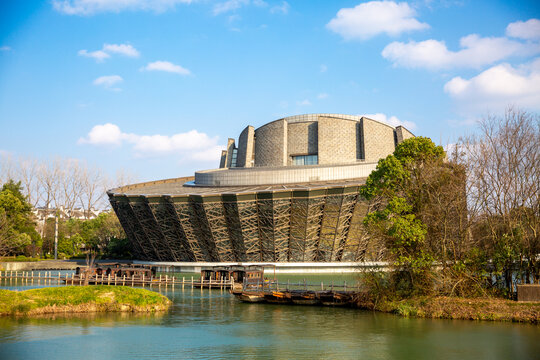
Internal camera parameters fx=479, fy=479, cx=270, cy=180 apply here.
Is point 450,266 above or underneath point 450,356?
above

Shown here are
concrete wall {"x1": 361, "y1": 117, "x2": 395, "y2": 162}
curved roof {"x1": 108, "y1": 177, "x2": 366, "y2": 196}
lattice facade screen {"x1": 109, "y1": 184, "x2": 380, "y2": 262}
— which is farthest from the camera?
concrete wall {"x1": 361, "y1": 117, "x2": 395, "y2": 162}

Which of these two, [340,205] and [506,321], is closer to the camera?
[506,321]

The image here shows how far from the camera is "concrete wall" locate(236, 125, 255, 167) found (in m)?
90.2

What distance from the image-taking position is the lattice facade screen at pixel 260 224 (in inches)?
2315

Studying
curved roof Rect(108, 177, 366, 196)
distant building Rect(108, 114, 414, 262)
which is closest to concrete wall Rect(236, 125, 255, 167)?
curved roof Rect(108, 177, 366, 196)

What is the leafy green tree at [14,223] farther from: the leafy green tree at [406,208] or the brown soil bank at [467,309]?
the brown soil bank at [467,309]

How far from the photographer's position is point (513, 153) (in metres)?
33.3

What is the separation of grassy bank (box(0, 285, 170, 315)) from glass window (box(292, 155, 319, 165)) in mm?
52454

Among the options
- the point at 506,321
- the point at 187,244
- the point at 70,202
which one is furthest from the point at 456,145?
the point at 70,202

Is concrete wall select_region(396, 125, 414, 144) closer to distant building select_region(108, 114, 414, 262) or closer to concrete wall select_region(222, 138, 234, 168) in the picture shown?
distant building select_region(108, 114, 414, 262)

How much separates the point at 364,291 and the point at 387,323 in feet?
18.7

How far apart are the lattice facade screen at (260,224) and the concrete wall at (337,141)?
23536 mm

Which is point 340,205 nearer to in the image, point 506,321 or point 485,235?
point 485,235

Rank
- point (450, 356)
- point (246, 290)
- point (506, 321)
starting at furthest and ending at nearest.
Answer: point (246, 290), point (506, 321), point (450, 356)
